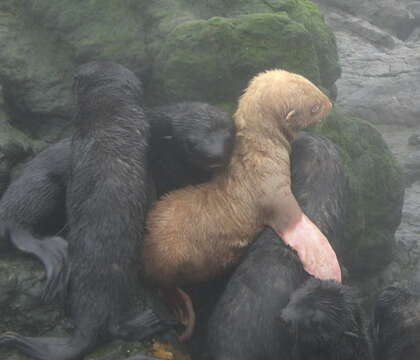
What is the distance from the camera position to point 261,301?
4664 mm

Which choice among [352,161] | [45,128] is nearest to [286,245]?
[352,161]

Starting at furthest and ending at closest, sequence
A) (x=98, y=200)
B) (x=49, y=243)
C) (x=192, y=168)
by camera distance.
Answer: (x=192, y=168), (x=49, y=243), (x=98, y=200)

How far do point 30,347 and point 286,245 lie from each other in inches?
73.4

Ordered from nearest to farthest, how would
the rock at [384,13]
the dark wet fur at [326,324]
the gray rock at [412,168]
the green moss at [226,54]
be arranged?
the dark wet fur at [326,324] < the green moss at [226,54] < the gray rock at [412,168] < the rock at [384,13]

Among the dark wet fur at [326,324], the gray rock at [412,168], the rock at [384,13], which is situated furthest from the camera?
the rock at [384,13]

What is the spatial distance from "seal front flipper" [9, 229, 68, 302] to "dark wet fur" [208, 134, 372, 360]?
3.59 feet

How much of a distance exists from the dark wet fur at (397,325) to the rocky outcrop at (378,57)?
4.75 metres

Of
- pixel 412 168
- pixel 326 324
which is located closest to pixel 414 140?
pixel 412 168

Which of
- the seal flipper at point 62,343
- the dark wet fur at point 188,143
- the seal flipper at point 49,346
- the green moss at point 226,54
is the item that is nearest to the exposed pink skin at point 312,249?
the dark wet fur at point 188,143

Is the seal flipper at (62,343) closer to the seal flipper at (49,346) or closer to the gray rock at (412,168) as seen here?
the seal flipper at (49,346)

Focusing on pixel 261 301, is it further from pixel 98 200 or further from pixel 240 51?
pixel 240 51

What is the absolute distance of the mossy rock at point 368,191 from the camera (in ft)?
22.1

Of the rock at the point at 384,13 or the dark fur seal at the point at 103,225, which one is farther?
the rock at the point at 384,13

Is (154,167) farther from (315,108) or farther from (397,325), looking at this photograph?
(397,325)
